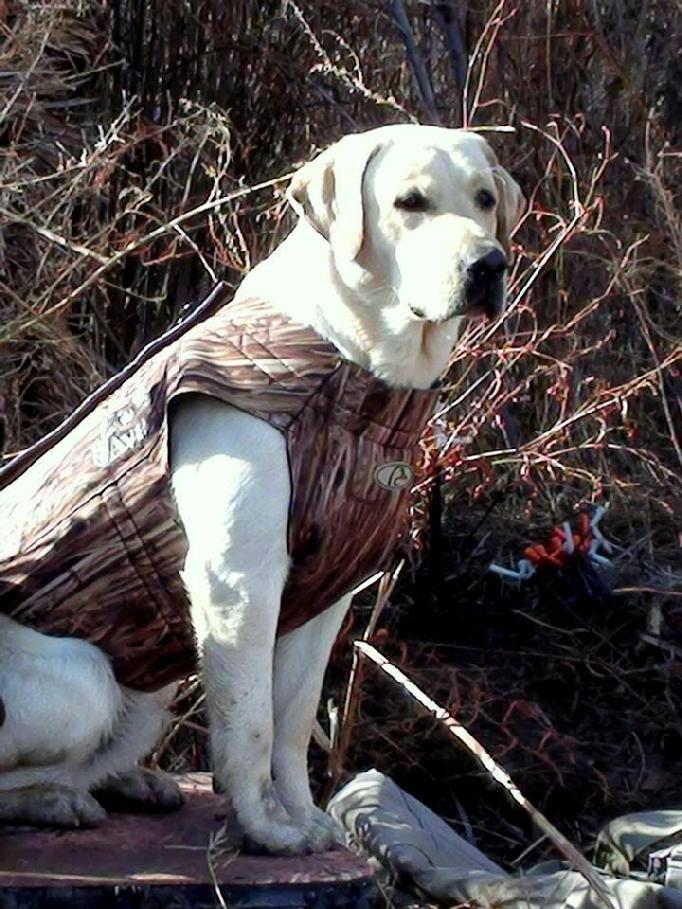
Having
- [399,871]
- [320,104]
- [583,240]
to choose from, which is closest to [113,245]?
[320,104]

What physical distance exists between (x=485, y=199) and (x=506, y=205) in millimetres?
115

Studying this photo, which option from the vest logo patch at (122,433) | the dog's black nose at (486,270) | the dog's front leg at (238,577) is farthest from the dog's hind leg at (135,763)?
the dog's black nose at (486,270)

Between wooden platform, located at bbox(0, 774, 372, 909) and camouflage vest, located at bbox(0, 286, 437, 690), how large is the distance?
334mm

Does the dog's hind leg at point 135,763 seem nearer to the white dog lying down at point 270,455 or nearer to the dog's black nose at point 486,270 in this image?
the white dog lying down at point 270,455

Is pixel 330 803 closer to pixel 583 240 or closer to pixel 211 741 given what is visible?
pixel 211 741

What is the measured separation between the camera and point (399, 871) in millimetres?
3947

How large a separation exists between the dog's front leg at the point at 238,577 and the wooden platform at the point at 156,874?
10 cm

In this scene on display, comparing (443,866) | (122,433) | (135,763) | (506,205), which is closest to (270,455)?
(122,433)

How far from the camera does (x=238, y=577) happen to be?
122 inches

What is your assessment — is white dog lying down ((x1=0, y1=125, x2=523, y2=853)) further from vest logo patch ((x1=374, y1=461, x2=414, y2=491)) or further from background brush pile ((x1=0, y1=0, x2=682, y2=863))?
background brush pile ((x1=0, y1=0, x2=682, y2=863))

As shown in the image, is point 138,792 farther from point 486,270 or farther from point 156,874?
point 486,270

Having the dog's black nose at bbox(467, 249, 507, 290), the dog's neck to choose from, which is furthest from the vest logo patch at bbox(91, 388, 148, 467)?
the dog's black nose at bbox(467, 249, 507, 290)

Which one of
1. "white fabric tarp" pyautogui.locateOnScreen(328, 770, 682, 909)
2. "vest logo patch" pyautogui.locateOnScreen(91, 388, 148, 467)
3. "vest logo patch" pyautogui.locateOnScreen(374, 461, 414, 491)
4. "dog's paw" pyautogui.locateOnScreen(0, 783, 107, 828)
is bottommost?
"white fabric tarp" pyautogui.locateOnScreen(328, 770, 682, 909)

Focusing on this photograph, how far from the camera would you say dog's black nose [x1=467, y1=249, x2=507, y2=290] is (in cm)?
304
